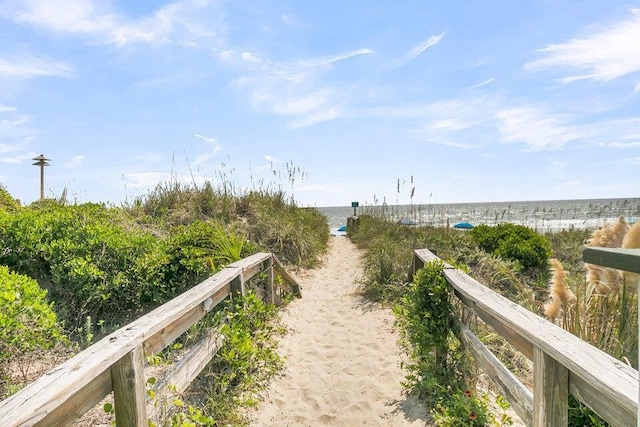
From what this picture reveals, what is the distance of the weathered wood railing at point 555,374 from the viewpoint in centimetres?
151

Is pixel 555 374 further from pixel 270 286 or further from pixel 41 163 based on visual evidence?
pixel 41 163

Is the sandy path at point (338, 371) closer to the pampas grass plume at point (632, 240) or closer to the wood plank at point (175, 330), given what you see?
the wood plank at point (175, 330)

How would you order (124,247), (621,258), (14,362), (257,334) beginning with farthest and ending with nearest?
(124,247)
(257,334)
(14,362)
(621,258)

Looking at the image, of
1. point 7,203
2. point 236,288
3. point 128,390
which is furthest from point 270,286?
point 7,203

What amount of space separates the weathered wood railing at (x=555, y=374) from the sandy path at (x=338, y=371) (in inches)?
48.5

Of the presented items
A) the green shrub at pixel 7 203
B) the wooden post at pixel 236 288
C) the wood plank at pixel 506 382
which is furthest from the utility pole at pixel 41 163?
the wood plank at pixel 506 382

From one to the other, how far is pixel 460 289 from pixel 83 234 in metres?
5.80

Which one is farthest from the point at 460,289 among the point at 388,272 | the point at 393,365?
the point at 388,272

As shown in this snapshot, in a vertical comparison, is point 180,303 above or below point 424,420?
above

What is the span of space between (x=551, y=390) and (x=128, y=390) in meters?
2.17

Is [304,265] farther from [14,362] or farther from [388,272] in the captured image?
[14,362]

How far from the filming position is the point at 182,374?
301 cm

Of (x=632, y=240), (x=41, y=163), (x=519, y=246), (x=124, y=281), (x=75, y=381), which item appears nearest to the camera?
(x=75, y=381)

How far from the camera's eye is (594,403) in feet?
5.51
